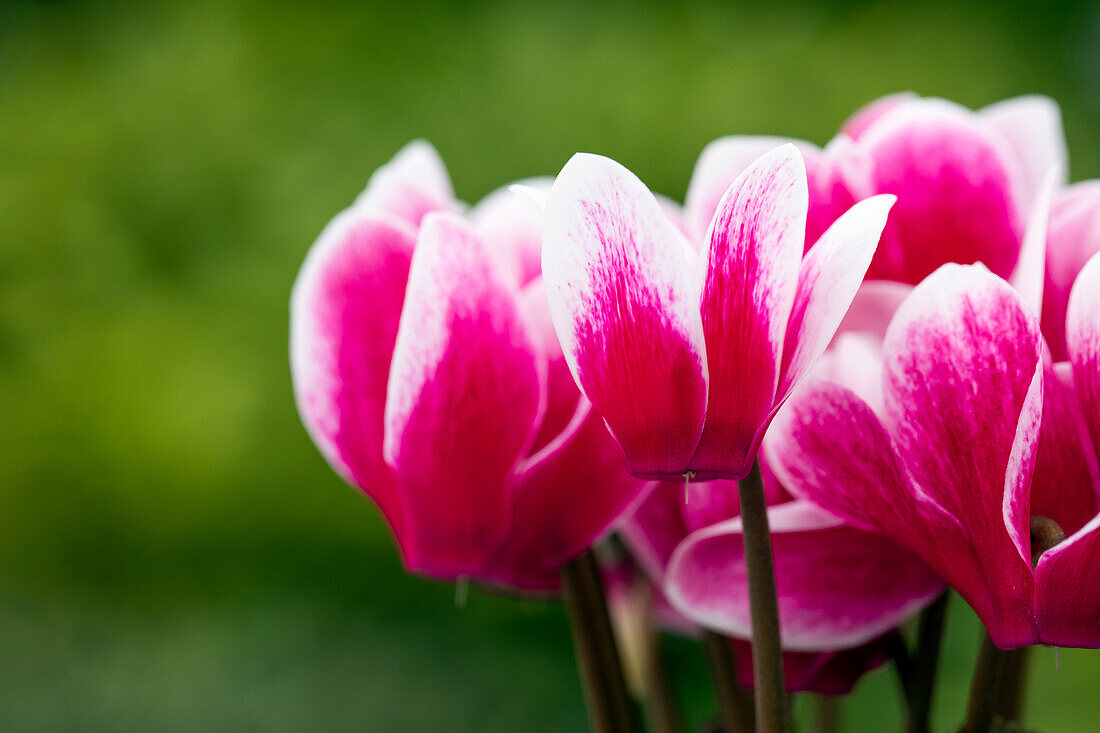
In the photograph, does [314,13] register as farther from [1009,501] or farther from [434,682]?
[1009,501]

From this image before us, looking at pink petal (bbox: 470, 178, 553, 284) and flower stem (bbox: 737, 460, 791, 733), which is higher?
pink petal (bbox: 470, 178, 553, 284)

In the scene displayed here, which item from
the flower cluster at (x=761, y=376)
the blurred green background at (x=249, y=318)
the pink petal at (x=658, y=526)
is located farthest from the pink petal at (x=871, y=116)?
the blurred green background at (x=249, y=318)

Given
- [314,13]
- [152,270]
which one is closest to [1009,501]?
[152,270]

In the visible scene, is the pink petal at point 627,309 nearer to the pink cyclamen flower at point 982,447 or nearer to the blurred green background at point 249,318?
the pink cyclamen flower at point 982,447

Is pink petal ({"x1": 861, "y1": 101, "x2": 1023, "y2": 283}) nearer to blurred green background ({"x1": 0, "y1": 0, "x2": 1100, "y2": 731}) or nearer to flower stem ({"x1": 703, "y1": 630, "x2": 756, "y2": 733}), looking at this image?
flower stem ({"x1": 703, "y1": 630, "x2": 756, "y2": 733})

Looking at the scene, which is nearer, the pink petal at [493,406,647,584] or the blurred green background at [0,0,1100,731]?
the pink petal at [493,406,647,584]

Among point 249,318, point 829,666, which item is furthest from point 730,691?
point 249,318

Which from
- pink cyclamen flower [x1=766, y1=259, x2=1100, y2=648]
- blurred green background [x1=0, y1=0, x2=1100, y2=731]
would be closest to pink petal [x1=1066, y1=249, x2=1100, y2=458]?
pink cyclamen flower [x1=766, y1=259, x2=1100, y2=648]
